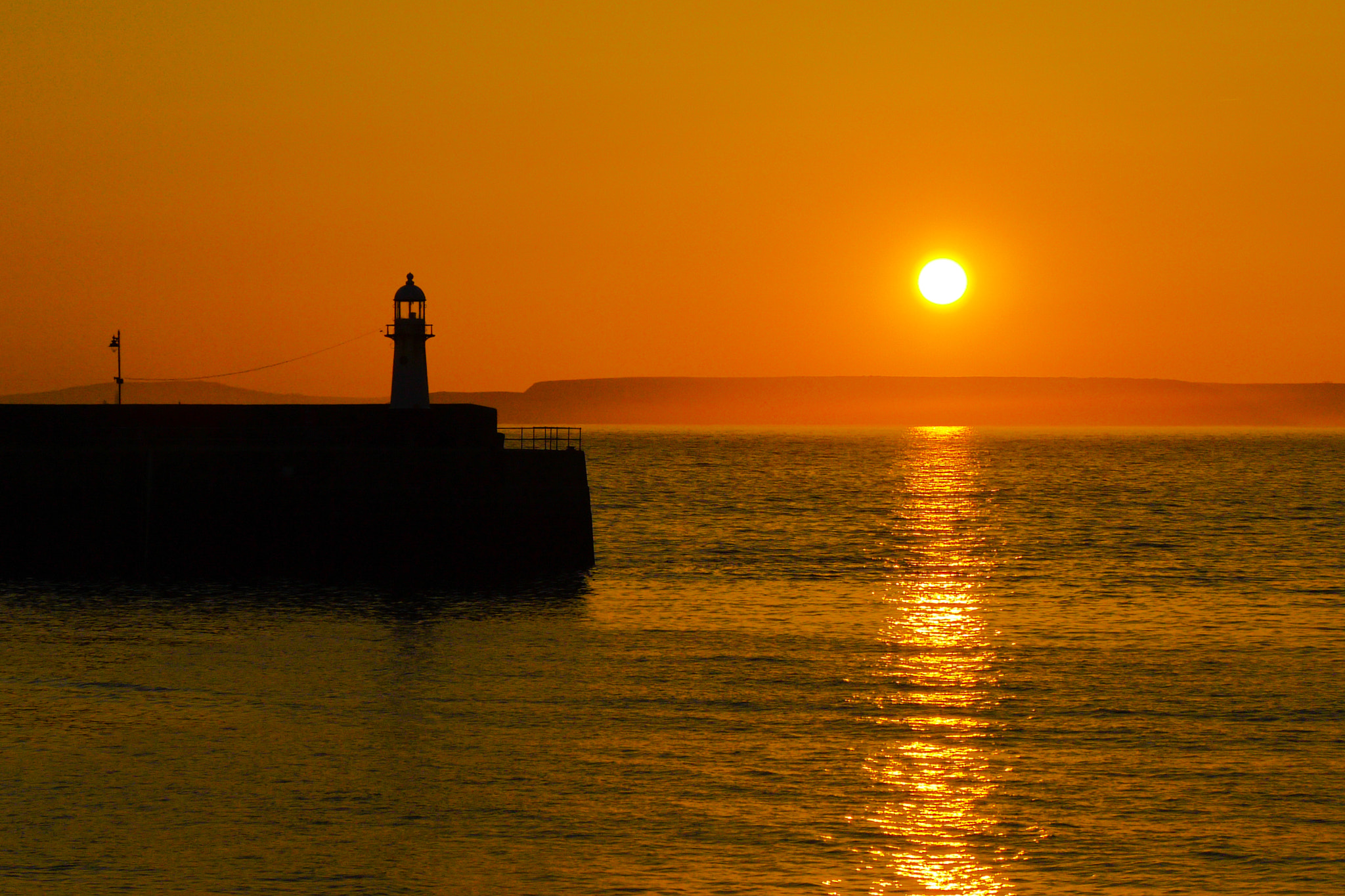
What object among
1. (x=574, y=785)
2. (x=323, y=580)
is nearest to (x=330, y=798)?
(x=574, y=785)

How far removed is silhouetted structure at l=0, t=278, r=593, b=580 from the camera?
1417 inches

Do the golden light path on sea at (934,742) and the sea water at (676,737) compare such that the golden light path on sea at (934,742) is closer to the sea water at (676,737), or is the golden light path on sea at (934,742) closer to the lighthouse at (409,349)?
the sea water at (676,737)

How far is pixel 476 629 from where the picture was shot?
29.4 meters

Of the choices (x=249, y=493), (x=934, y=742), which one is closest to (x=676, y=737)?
(x=934, y=742)

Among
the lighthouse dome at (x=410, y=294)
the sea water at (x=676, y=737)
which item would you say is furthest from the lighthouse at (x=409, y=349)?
the sea water at (x=676, y=737)

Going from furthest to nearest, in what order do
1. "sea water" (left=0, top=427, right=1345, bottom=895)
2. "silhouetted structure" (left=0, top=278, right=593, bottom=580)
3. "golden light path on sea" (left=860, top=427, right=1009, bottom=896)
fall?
"silhouetted structure" (left=0, top=278, right=593, bottom=580) < "sea water" (left=0, top=427, right=1345, bottom=895) < "golden light path on sea" (left=860, top=427, right=1009, bottom=896)

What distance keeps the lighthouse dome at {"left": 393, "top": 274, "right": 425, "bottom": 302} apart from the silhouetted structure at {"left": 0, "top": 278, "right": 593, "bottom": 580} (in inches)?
269

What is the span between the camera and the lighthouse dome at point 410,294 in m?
43.2

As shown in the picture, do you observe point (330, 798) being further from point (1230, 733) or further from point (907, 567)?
point (907, 567)

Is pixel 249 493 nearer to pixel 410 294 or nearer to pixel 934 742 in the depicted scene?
pixel 410 294

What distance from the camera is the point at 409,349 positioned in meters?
42.9

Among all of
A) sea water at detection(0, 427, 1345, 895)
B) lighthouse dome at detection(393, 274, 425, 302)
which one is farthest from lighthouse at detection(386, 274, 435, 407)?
sea water at detection(0, 427, 1345, 895)

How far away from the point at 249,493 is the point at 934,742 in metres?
23.1

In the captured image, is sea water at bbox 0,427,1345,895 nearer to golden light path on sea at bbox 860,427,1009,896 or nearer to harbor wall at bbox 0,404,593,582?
golden light path on sea at bbox 860,427,1009,896
